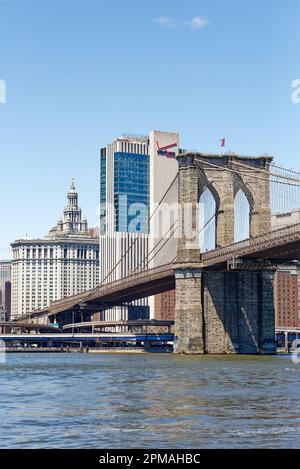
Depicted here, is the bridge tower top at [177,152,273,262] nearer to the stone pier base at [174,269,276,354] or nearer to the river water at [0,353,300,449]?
the stone pier base at [174,269,276,354]

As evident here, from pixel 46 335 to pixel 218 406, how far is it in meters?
140

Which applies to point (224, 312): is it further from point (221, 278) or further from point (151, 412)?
point (151, 412)

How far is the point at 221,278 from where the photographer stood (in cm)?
11562

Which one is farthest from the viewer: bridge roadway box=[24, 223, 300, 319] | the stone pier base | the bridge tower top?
the bridge tower top

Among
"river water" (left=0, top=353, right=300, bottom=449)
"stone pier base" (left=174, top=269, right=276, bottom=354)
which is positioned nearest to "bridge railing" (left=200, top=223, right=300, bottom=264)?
"stone pier base" (left=174, top=269, right=276, bottom=354)

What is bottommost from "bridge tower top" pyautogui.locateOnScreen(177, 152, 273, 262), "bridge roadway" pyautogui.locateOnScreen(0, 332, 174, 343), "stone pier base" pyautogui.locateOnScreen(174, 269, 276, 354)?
"bridge roadway" pyautogui.locateOnScreen(0, 332, 174, 343)

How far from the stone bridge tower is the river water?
164 feet

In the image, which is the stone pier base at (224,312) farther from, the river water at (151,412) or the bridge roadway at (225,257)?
the river water at (151,412)

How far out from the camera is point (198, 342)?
113125mm

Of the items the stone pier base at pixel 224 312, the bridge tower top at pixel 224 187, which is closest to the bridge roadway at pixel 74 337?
the stone pier base at pixel 224 312

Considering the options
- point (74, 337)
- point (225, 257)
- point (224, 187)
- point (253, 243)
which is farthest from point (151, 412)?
point (74, 337)

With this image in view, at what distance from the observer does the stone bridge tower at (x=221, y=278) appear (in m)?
114

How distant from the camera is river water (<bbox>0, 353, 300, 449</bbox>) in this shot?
29891 millimetres
